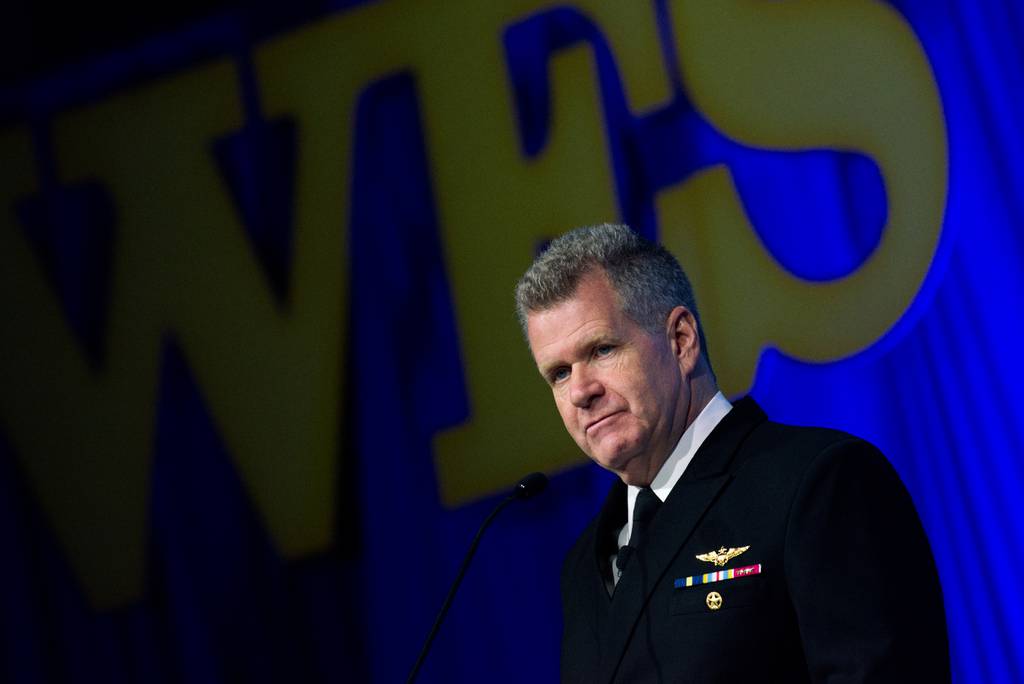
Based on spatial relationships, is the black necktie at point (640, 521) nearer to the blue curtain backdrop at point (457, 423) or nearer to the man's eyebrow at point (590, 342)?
the man's eyebrow at point (590, 342)

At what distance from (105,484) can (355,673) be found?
1100 mm

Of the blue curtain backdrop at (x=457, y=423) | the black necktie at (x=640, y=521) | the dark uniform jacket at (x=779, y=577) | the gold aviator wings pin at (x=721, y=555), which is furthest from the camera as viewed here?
the blue curtain backdrop at (x=457, y=423)

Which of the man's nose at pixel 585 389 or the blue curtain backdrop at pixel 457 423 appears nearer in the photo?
the man's nose at pixel 585 389

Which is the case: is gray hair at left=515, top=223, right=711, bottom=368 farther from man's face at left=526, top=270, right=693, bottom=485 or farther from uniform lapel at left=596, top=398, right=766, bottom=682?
uniform lapel at left=596, top=398, right=766, bottom=682

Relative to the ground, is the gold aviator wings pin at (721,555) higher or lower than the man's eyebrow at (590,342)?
lower

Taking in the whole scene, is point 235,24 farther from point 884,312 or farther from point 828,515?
point 828,515

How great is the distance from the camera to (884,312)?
326 cm

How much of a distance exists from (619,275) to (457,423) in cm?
187

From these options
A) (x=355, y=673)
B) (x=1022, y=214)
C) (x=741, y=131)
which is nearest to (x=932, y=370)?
(x=1022, y=214)

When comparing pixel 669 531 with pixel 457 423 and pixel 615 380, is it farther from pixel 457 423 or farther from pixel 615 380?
Answer: pixel 457 423

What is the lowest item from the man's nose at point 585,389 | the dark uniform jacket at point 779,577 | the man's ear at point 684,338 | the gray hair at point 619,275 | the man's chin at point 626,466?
the dark uniform jacket at point 779,577

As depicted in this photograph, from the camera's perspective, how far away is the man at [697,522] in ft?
5.25

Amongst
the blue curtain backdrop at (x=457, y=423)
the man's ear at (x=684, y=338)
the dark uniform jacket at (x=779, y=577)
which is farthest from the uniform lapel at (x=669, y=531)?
the blue curtain backdrop at (x=457, y=423)

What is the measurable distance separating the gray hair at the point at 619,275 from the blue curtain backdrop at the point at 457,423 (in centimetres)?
139
